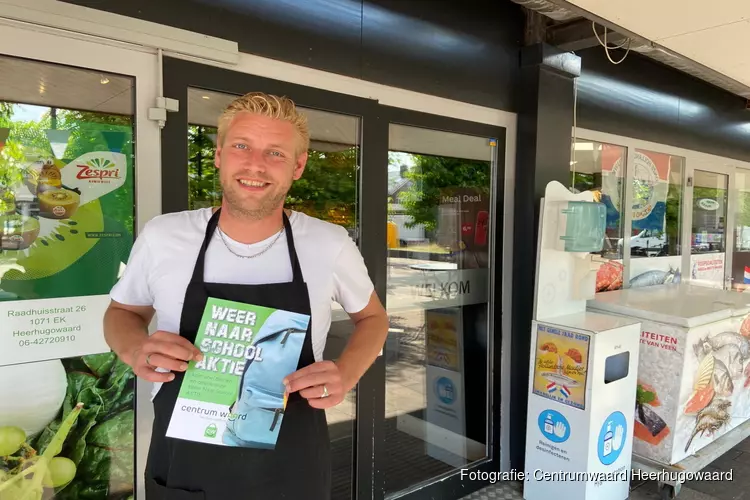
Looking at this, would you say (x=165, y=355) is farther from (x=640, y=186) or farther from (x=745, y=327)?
(x=640, y=186)

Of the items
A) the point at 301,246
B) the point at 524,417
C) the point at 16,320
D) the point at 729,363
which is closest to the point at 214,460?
the point at 301,246

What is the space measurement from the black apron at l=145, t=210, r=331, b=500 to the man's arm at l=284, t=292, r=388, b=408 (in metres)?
0.11

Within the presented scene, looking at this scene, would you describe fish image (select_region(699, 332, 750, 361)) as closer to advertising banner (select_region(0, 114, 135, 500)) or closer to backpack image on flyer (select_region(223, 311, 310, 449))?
backpack image on flyer (select_region(223, 311, 310, 449))

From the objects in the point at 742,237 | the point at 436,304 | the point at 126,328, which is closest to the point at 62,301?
the point at 126,328

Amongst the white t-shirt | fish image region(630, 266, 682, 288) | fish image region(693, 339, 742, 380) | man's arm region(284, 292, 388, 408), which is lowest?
fish image region(693, 339, 742, 380)

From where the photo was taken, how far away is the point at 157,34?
6.44 feet

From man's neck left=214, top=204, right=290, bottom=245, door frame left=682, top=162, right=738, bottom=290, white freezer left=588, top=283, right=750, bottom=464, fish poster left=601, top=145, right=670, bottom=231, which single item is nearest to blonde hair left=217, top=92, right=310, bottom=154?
man's neck left=214, top=204, right=290, bottom=245

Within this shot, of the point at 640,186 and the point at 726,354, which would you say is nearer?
the point at 726,354

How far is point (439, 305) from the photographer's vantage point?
10.8 feet

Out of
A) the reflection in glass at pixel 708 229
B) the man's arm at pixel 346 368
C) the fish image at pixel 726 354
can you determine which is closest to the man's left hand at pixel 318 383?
the man's arm at pixel 346 368

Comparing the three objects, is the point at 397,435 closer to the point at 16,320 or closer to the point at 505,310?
the point at 505,310

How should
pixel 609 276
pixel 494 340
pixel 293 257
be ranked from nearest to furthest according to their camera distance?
pixel 293 257, pixel 494 340, pixel 609 276

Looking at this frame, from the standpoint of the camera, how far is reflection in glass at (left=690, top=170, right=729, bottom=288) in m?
5.17

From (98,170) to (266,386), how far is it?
3.93 ft
